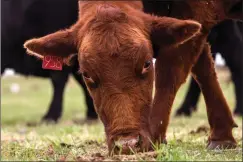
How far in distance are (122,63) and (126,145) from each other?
0.71 metres

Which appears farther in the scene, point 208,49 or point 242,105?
point 242,105

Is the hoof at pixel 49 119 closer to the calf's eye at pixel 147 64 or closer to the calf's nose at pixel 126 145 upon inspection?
the calf's eye at pixel 147 64

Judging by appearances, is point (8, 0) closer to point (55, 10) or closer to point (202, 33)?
point (55, 10)

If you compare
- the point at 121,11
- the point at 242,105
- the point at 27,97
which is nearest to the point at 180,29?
the point at 121,11

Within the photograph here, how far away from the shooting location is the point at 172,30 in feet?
18.9

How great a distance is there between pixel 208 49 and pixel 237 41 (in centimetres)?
525

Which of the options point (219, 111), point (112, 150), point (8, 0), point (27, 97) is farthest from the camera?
point (27, 97)

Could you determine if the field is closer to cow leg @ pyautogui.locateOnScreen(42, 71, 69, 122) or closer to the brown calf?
the brown calf

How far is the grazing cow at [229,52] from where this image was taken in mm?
11387

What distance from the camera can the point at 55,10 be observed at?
12.2 metres

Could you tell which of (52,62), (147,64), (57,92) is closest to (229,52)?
(57,92)

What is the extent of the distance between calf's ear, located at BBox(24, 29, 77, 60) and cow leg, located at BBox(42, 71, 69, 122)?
22.9 ft

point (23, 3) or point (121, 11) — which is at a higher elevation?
point (121, 11)

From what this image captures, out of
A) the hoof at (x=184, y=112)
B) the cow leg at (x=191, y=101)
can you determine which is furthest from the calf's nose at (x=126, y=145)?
the cow leg at (x=191, y=101)
